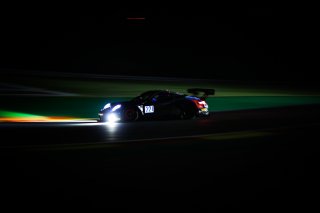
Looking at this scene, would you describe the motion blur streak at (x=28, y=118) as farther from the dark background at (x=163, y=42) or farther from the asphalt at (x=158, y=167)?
the dark background at (x=163, y=42)

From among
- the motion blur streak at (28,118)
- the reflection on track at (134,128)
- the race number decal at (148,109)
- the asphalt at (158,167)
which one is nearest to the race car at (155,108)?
the race number decal at (148,109)

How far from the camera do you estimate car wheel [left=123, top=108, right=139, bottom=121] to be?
648 inches

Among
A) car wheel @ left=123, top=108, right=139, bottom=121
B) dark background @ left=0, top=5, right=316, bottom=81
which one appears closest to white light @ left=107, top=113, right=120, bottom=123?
car wheel @ left=123, top=108, right=139, bottom=121

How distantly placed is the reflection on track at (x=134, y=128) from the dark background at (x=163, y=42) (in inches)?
716

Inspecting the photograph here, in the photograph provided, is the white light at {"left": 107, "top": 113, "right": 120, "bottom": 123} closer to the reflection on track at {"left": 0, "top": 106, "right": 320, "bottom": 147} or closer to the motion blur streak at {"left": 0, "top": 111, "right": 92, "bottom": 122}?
the reflection on track at {"left": 0, "top": 106, "right": 320, "bottom": 147}

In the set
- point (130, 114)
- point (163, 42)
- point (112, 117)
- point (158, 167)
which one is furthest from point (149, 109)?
point (163, 42)

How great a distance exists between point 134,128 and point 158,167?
611 cm

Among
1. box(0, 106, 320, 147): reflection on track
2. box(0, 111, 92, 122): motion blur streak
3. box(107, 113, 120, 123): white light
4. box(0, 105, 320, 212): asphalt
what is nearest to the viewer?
box(0, 105, 320, 212): asphalt

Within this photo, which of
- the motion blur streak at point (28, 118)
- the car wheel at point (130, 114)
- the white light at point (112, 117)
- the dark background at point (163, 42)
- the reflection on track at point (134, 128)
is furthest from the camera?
the dark background at point (163, 42)

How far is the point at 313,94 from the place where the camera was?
32531 millimetres

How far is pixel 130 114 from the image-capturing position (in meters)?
16.5

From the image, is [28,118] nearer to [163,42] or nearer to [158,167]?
[158,167]

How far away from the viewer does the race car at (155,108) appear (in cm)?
1642

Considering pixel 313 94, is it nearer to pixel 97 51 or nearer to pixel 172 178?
pixel 97 51
